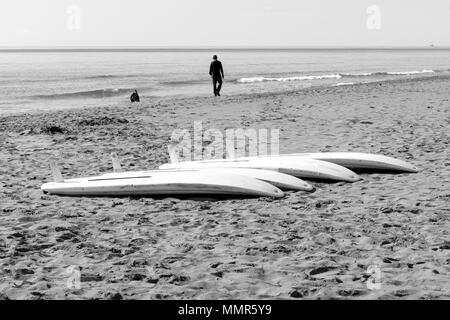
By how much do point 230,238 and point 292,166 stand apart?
271 cm

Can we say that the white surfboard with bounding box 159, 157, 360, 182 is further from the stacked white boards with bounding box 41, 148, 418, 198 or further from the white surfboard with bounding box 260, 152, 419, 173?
the white surfboard with bounding box 260, 152, 419, 173

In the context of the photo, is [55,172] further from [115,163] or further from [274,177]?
[274,177]

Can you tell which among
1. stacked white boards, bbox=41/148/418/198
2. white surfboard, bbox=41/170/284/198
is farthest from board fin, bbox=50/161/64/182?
white surfboard, bbox=41/170/284/198

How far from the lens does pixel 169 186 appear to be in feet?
22.3

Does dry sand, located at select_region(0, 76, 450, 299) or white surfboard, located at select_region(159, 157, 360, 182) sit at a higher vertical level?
white surfboard, located at select_region(159, 157, 360, 182)

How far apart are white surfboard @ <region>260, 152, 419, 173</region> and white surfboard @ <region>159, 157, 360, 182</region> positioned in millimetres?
364

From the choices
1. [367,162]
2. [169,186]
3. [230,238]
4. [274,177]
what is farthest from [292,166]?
[230,238]

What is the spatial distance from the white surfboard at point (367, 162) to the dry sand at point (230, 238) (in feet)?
0.67

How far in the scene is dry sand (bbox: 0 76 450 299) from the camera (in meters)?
4.14

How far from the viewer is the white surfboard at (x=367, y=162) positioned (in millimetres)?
7773

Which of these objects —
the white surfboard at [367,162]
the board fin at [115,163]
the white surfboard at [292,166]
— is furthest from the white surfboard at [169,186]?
the white surfboard at [367,162]

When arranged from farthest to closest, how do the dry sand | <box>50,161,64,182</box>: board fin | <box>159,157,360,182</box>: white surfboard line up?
<box>159,157,360,182</box>: white surfboard < <box>50,161,64,182</box>: board fin < the dry sand

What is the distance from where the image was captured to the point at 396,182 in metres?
7.27
